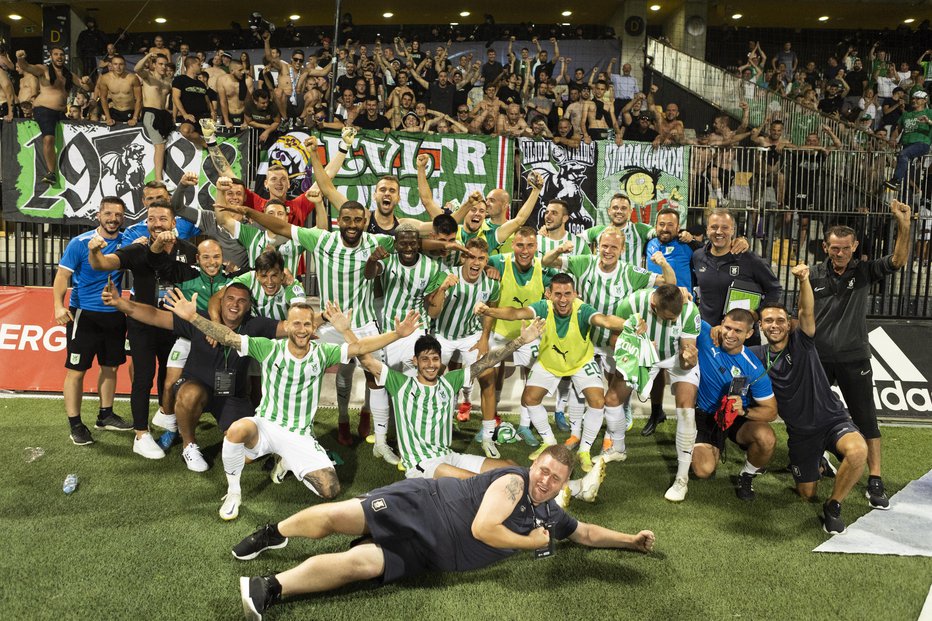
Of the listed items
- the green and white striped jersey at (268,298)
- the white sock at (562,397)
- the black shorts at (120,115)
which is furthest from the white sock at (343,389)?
the black shorts at (120,115)

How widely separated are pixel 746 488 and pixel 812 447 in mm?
609

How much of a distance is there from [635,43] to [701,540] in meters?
16.4

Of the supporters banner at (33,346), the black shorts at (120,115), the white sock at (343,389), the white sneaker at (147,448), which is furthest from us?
the black shorts at (120,115)

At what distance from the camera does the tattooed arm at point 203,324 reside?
5816 millimetres

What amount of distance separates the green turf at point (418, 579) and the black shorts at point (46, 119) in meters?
5.08

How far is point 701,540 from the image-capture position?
5340mm

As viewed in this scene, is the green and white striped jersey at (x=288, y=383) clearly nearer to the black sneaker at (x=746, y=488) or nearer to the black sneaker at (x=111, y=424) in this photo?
the black sneaker at (x=111, y=424)

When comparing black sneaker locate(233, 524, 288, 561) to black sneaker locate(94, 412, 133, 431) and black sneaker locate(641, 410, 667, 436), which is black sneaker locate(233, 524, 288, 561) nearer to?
black sneaker locate(94, 412, 133, 431)

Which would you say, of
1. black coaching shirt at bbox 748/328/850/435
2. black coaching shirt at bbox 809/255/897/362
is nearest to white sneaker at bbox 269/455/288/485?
black coaching shirt at bbox 748/328/850/435

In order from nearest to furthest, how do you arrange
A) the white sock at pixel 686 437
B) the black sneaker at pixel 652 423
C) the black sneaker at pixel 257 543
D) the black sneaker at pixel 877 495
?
the black sneaker at pixel 257 543, the black sneaker at pixel 877 495, the white sock at pixel 686 437, the black sneaker at pixel 652 423

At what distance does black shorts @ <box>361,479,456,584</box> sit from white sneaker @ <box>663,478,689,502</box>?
2.36 m

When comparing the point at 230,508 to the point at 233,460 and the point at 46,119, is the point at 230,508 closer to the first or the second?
the point at 233,460

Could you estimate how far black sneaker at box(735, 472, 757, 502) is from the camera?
6180mm

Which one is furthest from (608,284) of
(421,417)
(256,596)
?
(256,596)
